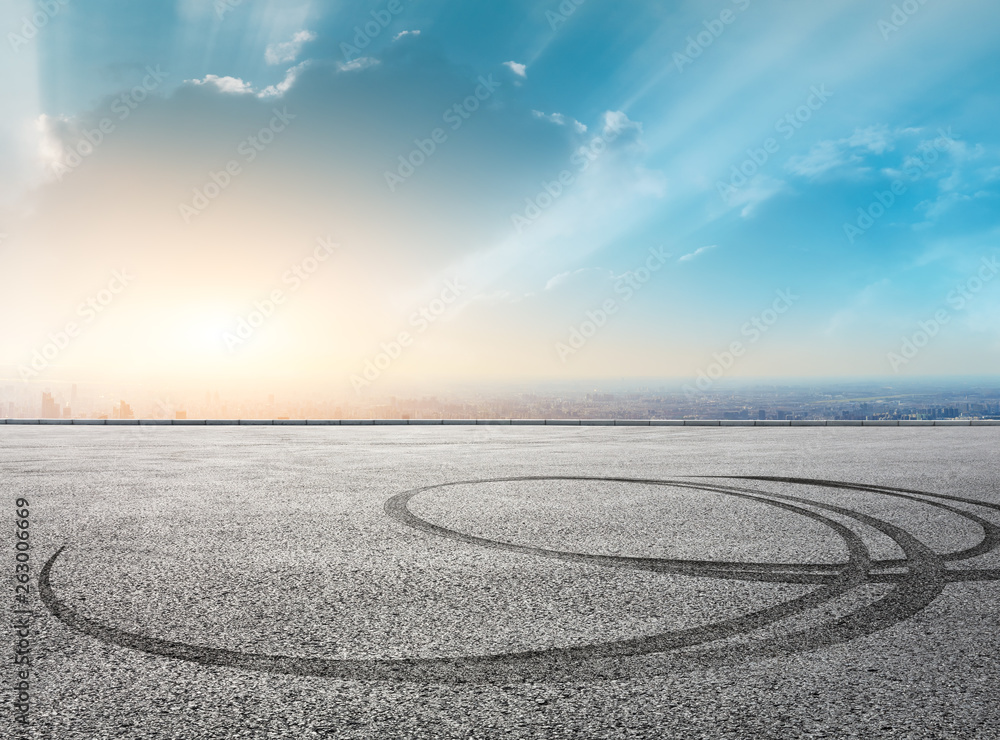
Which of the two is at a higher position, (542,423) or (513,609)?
(542,423)

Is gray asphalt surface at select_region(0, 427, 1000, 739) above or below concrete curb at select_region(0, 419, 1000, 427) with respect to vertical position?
below

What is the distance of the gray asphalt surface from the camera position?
3.06m

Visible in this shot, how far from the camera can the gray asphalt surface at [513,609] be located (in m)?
3.06

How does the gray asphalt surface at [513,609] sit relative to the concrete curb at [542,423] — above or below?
below

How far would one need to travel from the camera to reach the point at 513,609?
438 cm

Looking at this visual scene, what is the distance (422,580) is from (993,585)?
164 inches

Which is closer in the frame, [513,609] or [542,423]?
[513,609]

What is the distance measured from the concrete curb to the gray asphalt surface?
13.3 meters

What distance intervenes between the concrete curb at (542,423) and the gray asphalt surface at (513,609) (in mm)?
13338

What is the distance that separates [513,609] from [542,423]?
19.8 metres

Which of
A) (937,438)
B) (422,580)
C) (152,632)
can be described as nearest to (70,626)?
(152,632)

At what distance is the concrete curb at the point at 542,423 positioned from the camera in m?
23.0

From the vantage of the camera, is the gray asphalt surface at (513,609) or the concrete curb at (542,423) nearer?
the gray asphalt surface at (513,609)

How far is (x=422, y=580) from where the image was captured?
5039mm
